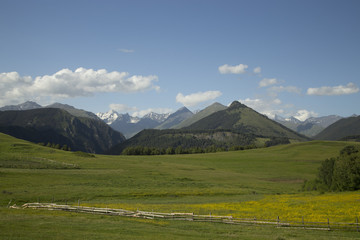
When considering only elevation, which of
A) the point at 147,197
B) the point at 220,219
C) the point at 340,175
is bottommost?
the point at 147,197

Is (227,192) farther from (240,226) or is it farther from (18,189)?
(18,189)

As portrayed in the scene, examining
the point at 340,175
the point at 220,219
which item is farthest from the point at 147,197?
the point at 340,175

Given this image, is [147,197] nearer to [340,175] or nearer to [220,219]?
[220,219]

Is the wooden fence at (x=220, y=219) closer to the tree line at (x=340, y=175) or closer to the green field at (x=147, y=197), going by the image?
the green field at (x=147, y=197)

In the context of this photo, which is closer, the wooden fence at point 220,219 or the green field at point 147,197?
the green field at point 147,197

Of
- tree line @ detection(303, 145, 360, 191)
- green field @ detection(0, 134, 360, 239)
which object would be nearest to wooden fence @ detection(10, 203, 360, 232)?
green field @ detection(0, 134, 360, 239)

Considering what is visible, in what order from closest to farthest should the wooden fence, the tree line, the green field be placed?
the green field < the wooden fence < the tree line

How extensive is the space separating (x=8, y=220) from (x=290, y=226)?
3381cm

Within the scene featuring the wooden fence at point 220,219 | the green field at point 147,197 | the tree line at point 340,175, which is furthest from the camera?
the tree line at point 340,175

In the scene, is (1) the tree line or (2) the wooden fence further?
(1) the tree line

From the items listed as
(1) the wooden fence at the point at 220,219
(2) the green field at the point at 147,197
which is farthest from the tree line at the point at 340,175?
(1) the wooden fence at the point at 220,219

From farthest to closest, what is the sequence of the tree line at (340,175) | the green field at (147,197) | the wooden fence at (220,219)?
1. the tree line at (340,175)
2. the wooden fence at (220,219)
3. the green field at (147,197)

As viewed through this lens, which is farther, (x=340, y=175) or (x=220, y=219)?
(x=340, y=175)

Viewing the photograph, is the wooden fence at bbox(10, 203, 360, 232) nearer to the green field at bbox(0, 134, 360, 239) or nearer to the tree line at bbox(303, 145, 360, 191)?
the green field at bbox(0, 134, 360, 239)
